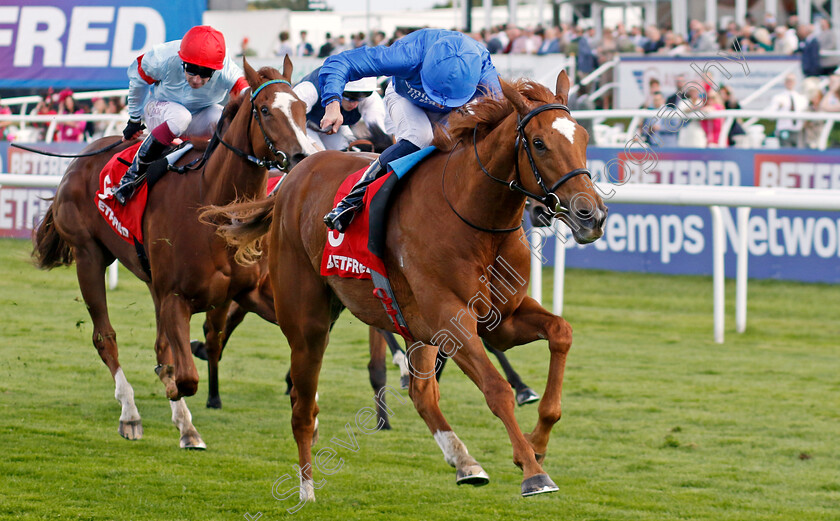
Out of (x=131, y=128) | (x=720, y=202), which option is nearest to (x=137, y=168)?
(x=131, y=128)

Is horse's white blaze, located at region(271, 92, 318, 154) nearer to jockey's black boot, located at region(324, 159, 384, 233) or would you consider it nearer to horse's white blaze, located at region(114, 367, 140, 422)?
jockey's black boot, located at region(324, 159, 384, 233)

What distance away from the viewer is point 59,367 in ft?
22.7

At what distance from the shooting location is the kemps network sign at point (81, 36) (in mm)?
15320

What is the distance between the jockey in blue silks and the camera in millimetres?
4094

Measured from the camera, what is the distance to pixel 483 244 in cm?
368

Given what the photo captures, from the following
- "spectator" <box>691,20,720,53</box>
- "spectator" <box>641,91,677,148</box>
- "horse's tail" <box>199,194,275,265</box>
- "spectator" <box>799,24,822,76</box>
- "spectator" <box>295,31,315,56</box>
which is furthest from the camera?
"spectator" <box>295,31,315,56</box>

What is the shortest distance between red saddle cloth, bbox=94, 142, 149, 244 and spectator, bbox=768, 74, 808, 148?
7.00 meters

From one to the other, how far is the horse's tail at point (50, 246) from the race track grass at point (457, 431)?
0.56 metres

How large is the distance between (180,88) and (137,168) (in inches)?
18.7

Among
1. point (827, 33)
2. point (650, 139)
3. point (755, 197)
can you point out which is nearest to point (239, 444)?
point (755, 197)

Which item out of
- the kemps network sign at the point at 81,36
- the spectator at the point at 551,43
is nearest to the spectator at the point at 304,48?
the kemps network sign at the point at 81,36

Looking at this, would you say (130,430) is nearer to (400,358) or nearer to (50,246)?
(400,358)

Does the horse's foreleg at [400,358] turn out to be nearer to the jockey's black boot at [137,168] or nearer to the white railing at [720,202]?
the white railing at [720,202]

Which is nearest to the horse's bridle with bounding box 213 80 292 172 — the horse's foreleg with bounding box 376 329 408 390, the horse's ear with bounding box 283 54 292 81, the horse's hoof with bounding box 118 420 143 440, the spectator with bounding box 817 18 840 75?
the horse's ear with bounding box 283 54 292 81
